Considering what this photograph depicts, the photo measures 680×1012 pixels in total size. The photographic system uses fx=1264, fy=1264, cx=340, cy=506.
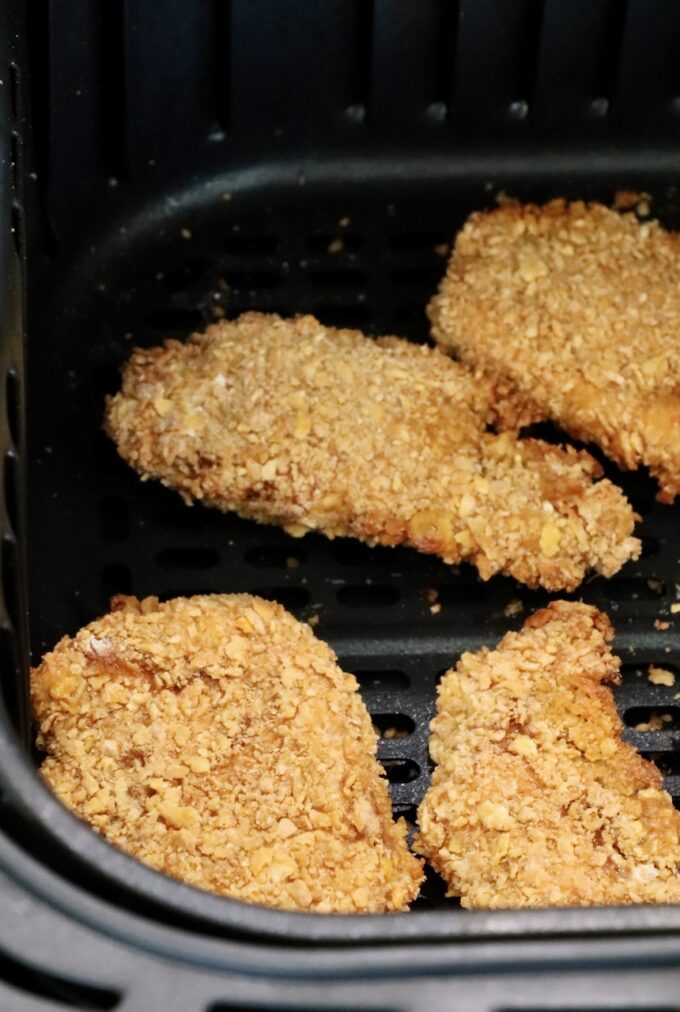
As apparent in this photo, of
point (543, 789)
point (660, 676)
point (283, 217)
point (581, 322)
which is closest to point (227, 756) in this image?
point (543, 789)

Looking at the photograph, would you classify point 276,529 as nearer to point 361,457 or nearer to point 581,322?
point 361,457

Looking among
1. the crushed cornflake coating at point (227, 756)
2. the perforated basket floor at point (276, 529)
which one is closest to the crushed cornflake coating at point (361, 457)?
the perforated basket floor at point (276, 529)

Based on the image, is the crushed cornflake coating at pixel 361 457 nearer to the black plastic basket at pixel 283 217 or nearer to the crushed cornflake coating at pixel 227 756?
the black plastic basket at pixel 283 217

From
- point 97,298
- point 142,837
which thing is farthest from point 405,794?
point 97,298

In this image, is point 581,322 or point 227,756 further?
point 581,322

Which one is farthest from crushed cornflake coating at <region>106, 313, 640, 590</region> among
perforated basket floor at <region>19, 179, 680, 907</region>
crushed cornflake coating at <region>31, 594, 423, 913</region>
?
crushed cornflake coating at <region>31, 594, 423, 913</region>
